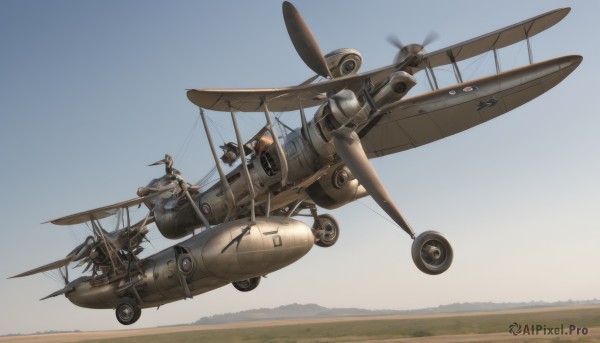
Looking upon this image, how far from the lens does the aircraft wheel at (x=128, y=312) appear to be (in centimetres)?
2380

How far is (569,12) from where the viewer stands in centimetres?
2797

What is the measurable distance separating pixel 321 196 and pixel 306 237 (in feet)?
9.08

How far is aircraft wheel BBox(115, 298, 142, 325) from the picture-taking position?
23.8 metres

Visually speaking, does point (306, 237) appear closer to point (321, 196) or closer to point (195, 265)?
point (321, 196)

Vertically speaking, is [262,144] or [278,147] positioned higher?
[262,144]

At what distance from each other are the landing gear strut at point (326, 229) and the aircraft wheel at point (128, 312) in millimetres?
9995

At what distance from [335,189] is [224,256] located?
20.7 ft

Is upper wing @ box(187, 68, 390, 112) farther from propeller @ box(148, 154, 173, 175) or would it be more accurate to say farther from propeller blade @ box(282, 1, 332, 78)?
propeller @ box(148, 154, 173, 175)

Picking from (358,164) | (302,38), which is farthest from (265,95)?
(358,164)

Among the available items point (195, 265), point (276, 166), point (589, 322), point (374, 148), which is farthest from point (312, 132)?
point (589, 322)

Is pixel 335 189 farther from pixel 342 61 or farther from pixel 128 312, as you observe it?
pixel 128 312

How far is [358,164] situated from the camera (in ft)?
61.5

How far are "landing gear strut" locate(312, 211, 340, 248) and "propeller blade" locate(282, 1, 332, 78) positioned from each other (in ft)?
32.6

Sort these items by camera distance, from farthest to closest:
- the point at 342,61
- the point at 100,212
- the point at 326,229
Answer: the point at 326,229 → the point at 100,212 → the point at 342,61
